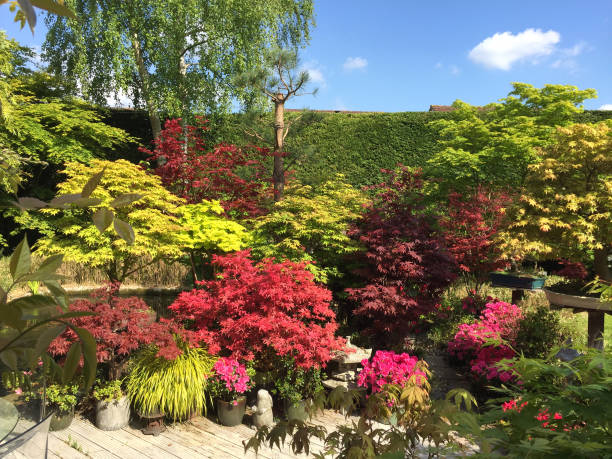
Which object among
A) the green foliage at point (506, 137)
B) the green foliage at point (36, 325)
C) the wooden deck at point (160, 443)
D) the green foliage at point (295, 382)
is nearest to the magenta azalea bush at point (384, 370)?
the green foliage at point (295, 382)

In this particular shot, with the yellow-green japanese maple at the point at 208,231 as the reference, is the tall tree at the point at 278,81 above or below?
above

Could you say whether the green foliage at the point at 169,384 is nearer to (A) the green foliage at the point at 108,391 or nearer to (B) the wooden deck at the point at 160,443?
(A) the green foliage at the point at 108,391

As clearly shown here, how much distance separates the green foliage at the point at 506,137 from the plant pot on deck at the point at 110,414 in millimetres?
8558

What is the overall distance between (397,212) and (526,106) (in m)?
8.31

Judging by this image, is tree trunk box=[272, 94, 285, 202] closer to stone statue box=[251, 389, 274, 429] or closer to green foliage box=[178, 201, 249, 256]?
green foliage box=[178, 201, 249, 256]

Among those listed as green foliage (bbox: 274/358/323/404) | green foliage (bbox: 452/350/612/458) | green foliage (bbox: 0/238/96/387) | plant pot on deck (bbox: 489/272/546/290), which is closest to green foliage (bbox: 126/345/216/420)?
green foliage (bbox: 274/358/323/404)

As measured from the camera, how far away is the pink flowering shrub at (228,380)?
438cm

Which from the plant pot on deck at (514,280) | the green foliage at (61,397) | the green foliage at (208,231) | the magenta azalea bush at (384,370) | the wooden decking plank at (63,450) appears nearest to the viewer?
the wooden decking plank at (63,450)

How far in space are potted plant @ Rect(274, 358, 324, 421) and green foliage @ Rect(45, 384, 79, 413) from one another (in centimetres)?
201

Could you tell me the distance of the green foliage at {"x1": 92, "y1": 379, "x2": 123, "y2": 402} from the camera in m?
4.21

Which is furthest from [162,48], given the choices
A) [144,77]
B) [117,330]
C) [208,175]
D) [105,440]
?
[105,440]

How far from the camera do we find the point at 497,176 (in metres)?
10.6

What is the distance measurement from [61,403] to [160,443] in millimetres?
1015

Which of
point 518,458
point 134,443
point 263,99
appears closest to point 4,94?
point 263,99
